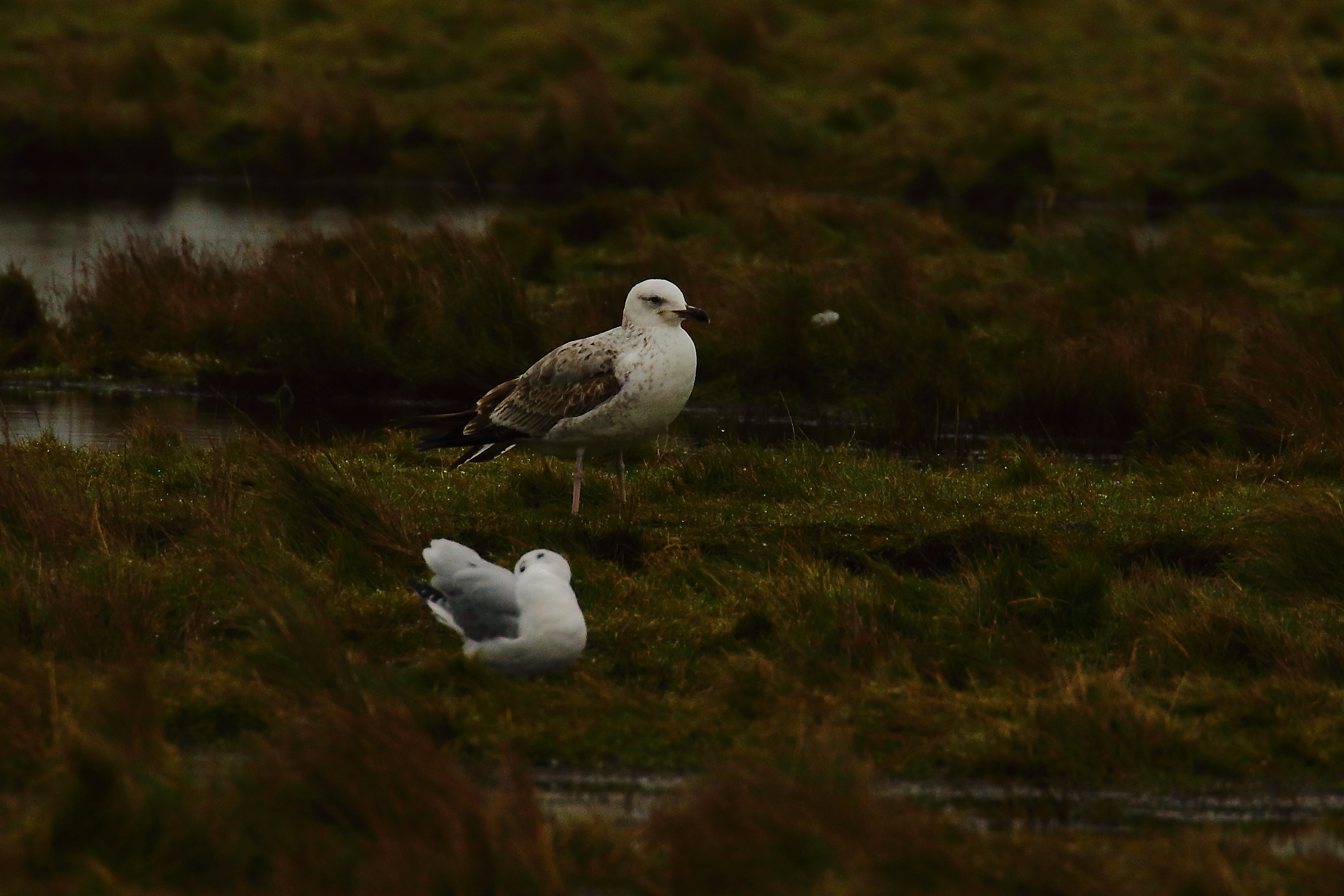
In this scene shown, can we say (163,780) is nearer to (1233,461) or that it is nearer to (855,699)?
(855,699)

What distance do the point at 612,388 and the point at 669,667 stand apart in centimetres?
225

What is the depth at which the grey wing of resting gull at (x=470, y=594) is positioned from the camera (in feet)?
21.5

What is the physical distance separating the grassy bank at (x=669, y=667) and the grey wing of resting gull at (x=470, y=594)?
0.17m

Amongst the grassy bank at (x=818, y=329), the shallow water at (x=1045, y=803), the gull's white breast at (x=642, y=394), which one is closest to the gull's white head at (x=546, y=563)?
the shallow water at (x=1045, y=803)

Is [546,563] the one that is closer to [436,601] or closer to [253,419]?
[436,601]

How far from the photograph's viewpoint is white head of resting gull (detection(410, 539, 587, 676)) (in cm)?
644

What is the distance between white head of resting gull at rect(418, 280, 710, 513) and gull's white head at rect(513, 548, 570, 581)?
2018mm

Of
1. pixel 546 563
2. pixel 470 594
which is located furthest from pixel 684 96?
pixel 470 594

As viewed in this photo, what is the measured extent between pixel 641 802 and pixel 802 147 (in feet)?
74.0

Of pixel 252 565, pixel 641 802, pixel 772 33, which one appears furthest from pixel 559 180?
pixel 641 802

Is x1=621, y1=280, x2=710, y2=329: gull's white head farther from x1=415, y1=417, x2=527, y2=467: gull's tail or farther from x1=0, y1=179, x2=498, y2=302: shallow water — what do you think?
x1=0, y1=179, x2=498, y2=302: shallow water

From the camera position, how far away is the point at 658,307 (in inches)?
350

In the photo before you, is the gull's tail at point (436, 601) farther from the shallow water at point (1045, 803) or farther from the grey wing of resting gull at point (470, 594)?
the shallow water at point (1045, 803)

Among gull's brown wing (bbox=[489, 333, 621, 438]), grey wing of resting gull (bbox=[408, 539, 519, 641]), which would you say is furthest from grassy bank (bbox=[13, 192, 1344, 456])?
grey wing of resting gull (bbox=[408, 539, 519, 641])
